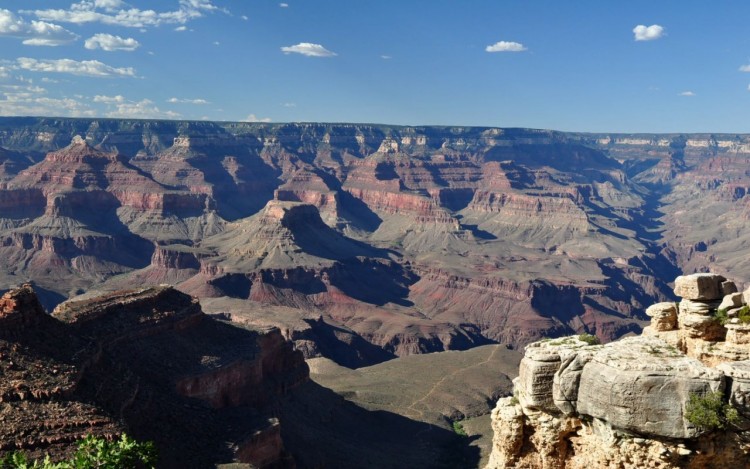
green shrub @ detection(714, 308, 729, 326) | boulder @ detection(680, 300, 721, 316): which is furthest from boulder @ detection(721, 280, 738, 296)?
green shrub @ detection(714, 308, 729, 326)

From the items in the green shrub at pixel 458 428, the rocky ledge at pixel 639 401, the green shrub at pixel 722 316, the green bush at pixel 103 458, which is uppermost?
the green shrub at pixel 722 316

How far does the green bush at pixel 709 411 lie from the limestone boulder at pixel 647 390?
15cm

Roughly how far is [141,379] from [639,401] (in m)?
43.3

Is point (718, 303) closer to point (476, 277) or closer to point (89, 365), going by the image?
point (89, 365)

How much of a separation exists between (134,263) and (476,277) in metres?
92.4

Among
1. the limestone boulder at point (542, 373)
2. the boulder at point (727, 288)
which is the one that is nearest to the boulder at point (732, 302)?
the boulder at point (727, 288)

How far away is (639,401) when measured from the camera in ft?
63.7

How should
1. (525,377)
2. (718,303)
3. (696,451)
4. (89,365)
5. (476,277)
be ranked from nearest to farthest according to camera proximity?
(696,451)
(525,377)
(718,303)
(89,365)
(476,277)

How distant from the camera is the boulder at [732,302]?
24391mm

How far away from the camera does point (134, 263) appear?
184125 mm

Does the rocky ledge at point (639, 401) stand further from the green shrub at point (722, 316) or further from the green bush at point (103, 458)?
the green bush at point (103, 458)

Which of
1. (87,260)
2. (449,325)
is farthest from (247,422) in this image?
(87,260)

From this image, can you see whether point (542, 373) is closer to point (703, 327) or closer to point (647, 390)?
point (647, 390)

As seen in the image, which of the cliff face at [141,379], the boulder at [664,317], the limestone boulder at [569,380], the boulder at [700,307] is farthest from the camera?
the cliff face at [141,379]
